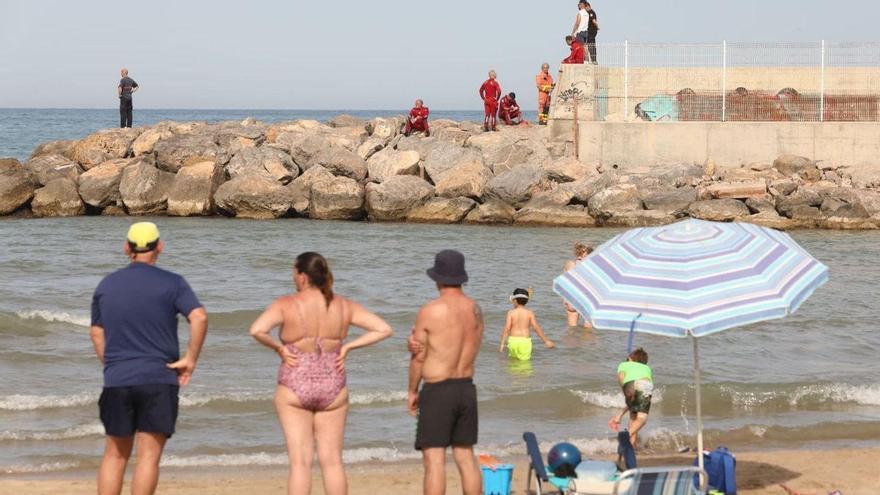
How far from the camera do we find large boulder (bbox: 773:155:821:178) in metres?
26.3

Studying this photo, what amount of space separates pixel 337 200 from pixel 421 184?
1.78 metres

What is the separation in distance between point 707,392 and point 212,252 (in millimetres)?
12721

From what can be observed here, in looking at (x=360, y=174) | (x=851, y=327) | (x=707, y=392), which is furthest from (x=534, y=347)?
(x=360, y=174)

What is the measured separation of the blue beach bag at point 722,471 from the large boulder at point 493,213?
59.5ft

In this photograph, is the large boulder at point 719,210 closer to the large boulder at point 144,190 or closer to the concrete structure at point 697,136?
the concrete structure at point 697,136

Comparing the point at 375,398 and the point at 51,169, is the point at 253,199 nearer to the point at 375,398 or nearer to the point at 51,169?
the point at 51,169

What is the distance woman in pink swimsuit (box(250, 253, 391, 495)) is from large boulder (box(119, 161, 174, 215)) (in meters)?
22.0

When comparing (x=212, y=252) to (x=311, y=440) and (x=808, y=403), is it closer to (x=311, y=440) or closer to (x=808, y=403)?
(x=808, y=403)

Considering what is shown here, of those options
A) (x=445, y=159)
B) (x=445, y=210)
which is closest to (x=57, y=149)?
(x=445, y=159)

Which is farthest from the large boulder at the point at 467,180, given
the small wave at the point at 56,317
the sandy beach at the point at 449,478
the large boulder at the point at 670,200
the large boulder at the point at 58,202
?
the sandy beach at the point at 449,478

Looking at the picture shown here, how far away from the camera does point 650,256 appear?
22.4 ft

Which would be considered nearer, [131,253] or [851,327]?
[131,253]

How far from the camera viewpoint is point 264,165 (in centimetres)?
2759

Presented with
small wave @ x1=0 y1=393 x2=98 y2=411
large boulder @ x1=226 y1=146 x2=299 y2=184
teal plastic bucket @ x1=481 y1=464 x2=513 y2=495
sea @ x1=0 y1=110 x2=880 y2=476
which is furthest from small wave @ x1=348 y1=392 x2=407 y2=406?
large boulder @ x1=226 y1=146 x2=299 y2=184
